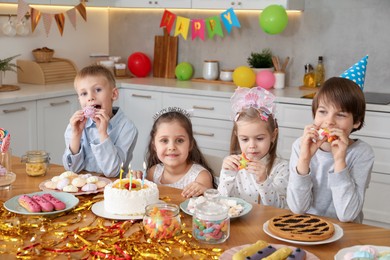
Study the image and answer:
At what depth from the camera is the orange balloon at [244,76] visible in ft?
13.9

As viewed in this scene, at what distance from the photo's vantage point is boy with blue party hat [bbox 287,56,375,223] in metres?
1.93

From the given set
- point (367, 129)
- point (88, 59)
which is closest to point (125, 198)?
point (367, 129)

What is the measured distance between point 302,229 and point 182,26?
3125 mm

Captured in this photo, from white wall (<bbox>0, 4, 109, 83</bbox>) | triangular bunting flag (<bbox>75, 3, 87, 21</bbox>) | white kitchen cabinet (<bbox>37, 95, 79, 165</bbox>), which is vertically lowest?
white kitchen cabinet (<bbox>37, 95, 79, 165</bbox>)

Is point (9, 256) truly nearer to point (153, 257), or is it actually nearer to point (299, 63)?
point (153, 257)

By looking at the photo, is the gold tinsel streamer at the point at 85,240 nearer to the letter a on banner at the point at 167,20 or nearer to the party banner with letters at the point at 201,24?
the party banner with letters at the point at 201,24

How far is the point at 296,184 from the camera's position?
2002 millimetres

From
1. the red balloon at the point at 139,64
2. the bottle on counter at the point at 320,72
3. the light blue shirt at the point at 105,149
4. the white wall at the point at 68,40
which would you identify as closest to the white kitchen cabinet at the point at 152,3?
the white wall at the point at 68,40

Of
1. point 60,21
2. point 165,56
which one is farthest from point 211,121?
point 60,21

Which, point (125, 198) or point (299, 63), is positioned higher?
point (299, 63)

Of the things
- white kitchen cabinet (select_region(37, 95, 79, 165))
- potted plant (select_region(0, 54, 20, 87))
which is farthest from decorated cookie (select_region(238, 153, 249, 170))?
potted plant (select_region(0, 54, 20, 87))

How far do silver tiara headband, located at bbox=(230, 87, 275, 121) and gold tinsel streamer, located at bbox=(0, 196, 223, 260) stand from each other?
0.65m

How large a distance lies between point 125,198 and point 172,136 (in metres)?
0.54

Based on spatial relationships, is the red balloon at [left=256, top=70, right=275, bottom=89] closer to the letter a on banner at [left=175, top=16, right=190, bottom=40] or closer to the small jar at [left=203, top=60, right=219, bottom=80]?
the small jar at [left=203, top=60, right=219, bottom=80]
